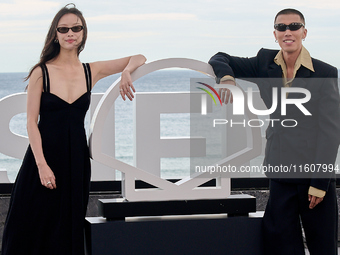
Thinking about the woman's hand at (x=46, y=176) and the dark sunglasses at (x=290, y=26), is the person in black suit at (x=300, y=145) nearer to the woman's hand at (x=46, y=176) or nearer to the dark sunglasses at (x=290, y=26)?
the dark sunglasses at (x=290, y=26)

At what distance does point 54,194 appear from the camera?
3.39 m

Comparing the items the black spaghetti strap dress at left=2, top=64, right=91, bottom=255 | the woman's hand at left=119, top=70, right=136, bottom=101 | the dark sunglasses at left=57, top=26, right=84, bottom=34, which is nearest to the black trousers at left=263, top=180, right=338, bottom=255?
the woman's hand at left=119, top=70, right=136, bottom=101

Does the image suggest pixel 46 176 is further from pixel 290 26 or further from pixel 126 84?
pixel 290 26

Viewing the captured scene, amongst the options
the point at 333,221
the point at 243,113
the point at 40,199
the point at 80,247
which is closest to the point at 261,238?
the point at 333,221

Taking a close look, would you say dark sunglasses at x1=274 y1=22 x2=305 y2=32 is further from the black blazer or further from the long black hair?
the long black hair

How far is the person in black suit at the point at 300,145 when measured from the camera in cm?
316

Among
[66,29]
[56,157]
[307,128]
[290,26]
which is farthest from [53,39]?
[307,128]

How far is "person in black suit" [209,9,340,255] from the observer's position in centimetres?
316

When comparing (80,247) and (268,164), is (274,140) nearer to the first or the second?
(268,164)

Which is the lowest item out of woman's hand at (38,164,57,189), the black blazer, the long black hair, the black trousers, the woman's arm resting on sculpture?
the black trousers

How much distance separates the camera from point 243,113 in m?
3.62

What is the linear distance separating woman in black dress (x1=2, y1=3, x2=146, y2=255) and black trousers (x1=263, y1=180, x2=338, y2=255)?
0.97 m

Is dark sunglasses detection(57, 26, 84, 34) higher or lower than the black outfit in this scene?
higher

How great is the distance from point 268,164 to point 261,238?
495 millimetres
